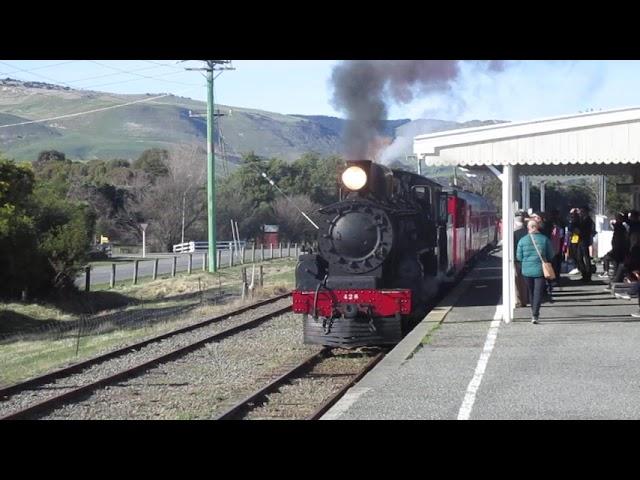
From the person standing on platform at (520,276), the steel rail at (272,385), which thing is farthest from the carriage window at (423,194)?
the steel rail at (272,385)

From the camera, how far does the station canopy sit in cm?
1446

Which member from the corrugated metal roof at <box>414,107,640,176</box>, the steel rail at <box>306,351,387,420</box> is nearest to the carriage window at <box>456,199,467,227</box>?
the corrugated metal roof at <box>414,107,640,176</box>

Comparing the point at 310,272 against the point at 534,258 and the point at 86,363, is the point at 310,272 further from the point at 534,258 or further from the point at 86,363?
the point at 86,363

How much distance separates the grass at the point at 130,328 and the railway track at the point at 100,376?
1.81 ft

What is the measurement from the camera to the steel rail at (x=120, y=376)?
1078 centimetres

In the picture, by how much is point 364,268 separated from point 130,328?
27.0 feet

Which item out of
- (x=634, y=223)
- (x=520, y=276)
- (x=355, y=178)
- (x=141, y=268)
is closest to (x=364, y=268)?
(x=355, y=178)

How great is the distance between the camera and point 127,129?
18100cm

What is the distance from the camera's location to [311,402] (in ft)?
36.7

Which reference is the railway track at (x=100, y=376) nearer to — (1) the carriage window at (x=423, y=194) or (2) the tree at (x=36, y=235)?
(1) the carriage window at (x=423, y=194)

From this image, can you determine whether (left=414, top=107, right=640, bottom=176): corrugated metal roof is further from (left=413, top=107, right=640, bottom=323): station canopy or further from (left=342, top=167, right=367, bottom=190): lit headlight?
(left=342, top=167, right=367, bottom=190): lit headlight
